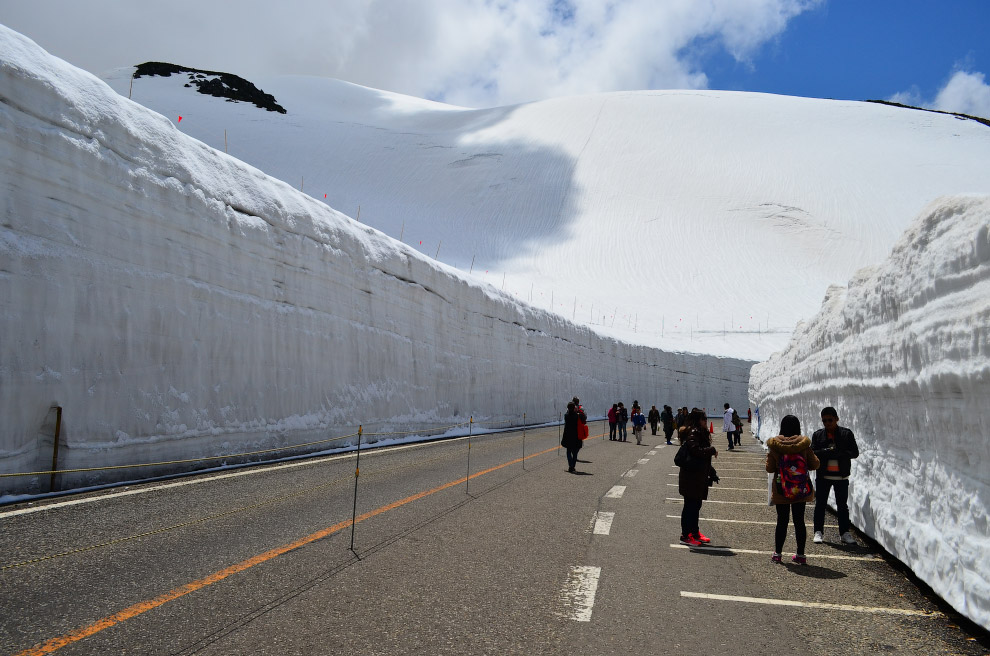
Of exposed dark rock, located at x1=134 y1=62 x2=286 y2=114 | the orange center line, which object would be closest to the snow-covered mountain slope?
exposed dark rock, located at x1=134 y1=62 x2=286 y2=114

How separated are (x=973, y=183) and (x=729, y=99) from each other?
4597cm

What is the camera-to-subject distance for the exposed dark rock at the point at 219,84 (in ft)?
413

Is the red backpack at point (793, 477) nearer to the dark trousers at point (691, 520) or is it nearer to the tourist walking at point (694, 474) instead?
the tourist walking at point (694, 474)

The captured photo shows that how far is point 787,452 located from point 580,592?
278 cm

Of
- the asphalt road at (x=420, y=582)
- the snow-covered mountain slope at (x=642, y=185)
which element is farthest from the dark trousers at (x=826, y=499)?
the snow-covered mountain slope at (x=642, y=185)

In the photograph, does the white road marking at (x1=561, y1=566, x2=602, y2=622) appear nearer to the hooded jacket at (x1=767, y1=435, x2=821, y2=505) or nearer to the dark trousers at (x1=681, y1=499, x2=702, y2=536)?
the dark trousers at (x1=681, y1=499, x2=702, y2=536)

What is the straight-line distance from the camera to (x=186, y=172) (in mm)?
11516

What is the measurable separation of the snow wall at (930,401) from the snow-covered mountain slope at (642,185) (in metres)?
42.3

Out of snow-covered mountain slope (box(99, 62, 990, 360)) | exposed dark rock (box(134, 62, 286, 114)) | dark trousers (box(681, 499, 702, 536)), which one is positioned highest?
exposed dark rock (box(134, 62, 286, 114))

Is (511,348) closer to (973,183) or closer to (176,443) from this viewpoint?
(176,443)

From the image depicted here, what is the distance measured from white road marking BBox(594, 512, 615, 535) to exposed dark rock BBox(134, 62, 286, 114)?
12979 cm

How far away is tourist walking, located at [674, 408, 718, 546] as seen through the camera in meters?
6.83

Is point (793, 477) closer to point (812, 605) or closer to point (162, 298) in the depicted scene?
point (812, 605)

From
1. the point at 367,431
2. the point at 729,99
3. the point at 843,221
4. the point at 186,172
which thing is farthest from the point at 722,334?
the point at 729,99
